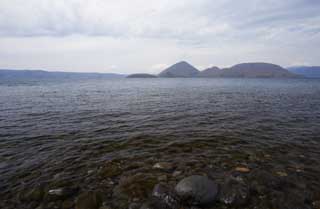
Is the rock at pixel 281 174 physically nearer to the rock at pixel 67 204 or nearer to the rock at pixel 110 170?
the rock at pixel 110 170

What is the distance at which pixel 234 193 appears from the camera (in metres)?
6.48

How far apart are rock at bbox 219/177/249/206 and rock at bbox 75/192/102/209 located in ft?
14.5

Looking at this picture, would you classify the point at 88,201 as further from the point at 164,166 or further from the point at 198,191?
the point at 198,191

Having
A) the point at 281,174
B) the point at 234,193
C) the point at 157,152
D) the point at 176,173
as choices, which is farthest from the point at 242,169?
the point at 157,152

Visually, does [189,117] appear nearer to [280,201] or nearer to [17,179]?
[280,201]

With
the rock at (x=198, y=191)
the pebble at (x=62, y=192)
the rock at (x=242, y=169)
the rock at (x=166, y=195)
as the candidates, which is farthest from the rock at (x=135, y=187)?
the rock at (x=242, y=169)

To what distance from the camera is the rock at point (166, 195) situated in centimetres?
607

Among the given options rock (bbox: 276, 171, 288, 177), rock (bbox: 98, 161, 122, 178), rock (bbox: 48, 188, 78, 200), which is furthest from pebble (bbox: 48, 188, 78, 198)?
rock (bbox: 276, 171, 288, 177)

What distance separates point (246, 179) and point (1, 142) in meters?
14.9

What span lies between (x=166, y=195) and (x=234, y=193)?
8.25 feet

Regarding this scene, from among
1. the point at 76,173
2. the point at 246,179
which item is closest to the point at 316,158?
the point at 246,179

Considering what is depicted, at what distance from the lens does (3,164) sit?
8.78 metres

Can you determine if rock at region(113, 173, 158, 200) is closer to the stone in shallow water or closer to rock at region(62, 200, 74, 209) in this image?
the stone in shallow water

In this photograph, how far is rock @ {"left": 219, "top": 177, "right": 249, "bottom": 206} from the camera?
20.3ft
